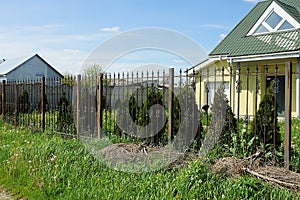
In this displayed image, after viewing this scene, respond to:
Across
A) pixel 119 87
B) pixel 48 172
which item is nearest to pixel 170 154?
pixel 48 172

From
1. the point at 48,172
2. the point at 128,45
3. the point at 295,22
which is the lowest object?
the point at 48,172

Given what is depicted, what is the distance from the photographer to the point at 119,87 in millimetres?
7793

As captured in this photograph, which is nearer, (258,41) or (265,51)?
(265,51)

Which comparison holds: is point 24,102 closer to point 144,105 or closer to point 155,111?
point 144,105

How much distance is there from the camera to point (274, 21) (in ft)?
50.8

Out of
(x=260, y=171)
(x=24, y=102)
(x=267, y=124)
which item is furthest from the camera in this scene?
(x=24, y=102)

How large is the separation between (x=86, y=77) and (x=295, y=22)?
10.3 m

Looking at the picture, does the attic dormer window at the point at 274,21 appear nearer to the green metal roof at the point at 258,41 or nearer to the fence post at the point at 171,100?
the green metal roof at the point at 258,41

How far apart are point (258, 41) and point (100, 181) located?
41.4 ft

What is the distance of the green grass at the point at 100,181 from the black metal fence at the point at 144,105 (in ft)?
4.18

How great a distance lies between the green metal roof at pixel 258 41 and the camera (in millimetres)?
14078

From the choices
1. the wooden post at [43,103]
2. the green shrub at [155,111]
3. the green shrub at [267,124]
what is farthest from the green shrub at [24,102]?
the green shrub at [267,124]

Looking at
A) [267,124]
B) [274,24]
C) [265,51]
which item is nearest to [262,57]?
[265,51]

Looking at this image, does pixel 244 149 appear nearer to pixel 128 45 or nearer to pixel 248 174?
pixel 248 174
